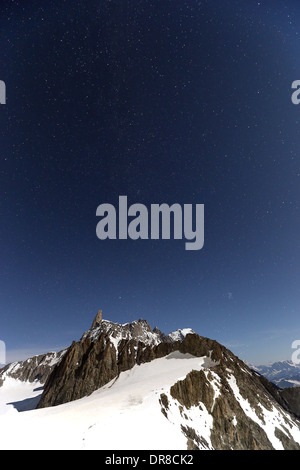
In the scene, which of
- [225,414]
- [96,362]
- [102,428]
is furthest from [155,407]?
[96,362]

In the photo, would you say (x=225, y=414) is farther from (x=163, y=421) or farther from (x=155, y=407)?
(x=163, y=421)

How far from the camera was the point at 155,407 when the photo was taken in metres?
33.9

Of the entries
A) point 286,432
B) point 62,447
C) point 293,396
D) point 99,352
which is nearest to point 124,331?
point 99,352

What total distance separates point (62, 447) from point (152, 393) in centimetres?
2350

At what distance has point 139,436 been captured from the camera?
25203 mm

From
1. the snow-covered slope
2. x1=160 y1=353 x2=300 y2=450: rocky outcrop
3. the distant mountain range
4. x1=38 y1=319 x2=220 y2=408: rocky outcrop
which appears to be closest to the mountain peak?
x1=38 y1=319 x2=220 y2=408: rocky outcrop

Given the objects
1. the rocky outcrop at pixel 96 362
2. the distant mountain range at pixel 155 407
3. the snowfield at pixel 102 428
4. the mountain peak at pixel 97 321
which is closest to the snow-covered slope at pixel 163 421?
the snowfield at pixel 102 428

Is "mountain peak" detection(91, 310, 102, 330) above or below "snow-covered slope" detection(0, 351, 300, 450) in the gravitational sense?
below

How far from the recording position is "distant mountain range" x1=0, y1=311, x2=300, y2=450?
23906mm

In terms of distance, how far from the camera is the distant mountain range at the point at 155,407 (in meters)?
23.9

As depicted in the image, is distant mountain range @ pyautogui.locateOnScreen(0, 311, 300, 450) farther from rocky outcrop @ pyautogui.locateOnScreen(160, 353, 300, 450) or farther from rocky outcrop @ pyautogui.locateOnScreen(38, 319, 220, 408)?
rocky outcrop @ pyautogui.locateOnScreen(38, 319, 220, 408)

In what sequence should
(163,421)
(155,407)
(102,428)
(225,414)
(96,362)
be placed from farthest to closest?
(96,362), (225,414), (155,407), (163,421), (102,428)

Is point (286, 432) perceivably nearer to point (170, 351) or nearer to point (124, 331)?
point (170, 351)

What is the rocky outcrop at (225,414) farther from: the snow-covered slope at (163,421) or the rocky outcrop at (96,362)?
the rocky outcrop at (96,362)
